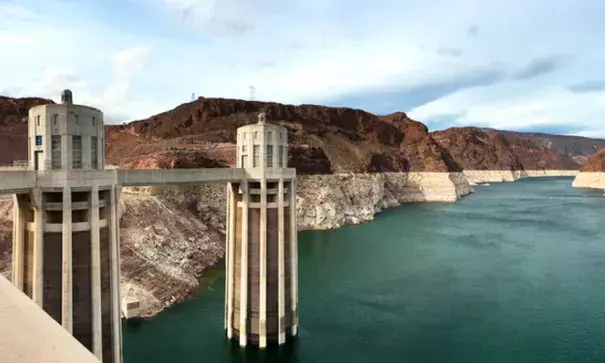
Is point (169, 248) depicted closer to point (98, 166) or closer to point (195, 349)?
point (195, 349)

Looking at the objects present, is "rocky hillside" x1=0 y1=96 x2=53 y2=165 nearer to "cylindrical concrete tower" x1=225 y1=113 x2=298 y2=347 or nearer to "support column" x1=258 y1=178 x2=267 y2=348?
"cylindrical concrete tower" x1=225 y1=113 x2=298 y2=347

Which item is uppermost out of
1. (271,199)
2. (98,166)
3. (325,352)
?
(98,166)

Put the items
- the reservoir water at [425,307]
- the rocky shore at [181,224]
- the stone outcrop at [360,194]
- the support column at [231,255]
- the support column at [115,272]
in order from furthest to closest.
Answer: the stone outcrop at [360,194] < the rocky shore at [181,224] < the support column at [231,255] < the reservoir water at [425,307] < the support column at [115,272]

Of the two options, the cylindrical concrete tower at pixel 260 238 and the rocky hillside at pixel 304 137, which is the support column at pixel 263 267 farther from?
the rocky hillside at pixel 304 137

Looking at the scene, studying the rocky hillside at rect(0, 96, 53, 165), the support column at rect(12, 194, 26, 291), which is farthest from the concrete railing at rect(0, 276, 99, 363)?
the rocky hillside at rect(0, 96, 53, 165)

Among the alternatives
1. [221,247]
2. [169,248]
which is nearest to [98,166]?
[169,248]

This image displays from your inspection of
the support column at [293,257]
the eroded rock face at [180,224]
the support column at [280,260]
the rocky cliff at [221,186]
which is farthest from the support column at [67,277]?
the rocky cliff at [221,186]
